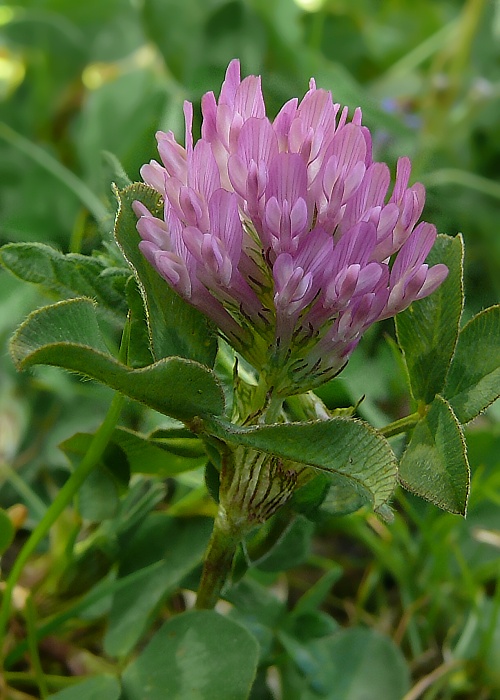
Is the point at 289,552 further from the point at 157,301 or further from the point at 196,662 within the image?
the point at 157,301

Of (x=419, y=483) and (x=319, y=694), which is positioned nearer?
(x=419, y=483)

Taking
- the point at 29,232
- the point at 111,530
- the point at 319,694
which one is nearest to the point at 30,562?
the point at 111,530

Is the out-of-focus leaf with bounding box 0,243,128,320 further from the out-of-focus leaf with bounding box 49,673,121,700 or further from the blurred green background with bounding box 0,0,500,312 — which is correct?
the blurred green background with bounding box 0,0,500,312

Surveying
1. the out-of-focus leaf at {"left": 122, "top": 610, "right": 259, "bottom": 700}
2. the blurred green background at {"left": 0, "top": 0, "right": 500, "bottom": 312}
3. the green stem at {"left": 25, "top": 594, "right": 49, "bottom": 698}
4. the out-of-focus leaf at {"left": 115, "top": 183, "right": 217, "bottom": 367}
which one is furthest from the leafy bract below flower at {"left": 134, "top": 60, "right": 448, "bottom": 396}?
the blurred green background at {"left": 0, "top": 0, "right": 500, "bottom": 312}

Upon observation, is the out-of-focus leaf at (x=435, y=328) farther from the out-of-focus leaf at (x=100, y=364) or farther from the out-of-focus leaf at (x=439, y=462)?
the out-of-focus leaf at (x=100, y=364)

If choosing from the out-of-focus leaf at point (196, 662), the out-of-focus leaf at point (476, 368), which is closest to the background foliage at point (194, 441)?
the out-of-focus leaf at point (196, 662)

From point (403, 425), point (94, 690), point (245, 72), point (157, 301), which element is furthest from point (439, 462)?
point (245, 72)

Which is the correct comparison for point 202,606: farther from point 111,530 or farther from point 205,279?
point 205,279
